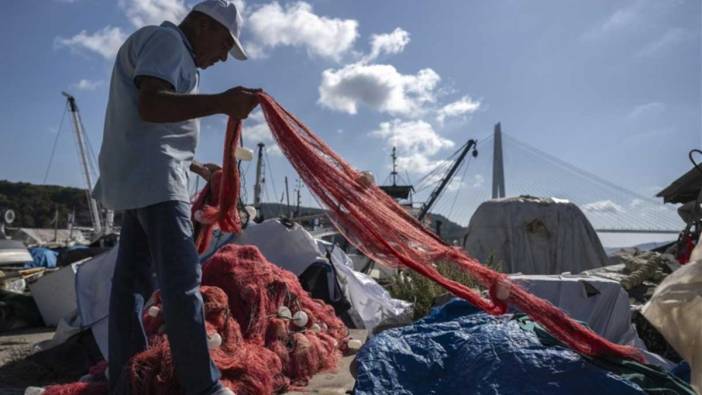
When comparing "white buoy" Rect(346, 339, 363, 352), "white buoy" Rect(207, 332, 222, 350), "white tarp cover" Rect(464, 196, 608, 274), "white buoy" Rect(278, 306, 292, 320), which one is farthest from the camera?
"white tarp cover" Rect(464, 196, 608, 274)

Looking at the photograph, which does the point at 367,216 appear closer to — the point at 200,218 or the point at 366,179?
the point at 366,179

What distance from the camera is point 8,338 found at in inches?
155

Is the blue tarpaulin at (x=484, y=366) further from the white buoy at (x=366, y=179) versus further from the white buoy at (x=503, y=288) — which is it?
the white buoy at (x=366, y=179)

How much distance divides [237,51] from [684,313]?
6.66ft

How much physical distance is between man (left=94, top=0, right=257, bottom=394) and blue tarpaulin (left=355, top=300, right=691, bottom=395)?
62cm

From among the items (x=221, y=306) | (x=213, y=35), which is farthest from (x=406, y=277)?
(x=213, y=35)

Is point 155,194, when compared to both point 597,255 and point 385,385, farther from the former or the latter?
point 597,255

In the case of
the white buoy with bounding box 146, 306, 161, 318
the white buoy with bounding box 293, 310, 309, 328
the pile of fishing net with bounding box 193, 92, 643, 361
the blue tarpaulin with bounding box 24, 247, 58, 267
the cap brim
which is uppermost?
the cap brim

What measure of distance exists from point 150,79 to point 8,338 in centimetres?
353

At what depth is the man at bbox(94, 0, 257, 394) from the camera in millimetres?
1713

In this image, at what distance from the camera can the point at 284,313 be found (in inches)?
118

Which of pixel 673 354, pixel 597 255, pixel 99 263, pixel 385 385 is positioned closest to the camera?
pixel 385 385

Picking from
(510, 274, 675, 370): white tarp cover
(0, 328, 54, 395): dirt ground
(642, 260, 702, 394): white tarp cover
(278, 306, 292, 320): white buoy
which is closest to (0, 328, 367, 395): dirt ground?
(0, 328, 54, 395): dirt ground

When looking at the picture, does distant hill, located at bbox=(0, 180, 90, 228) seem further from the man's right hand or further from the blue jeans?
the man's right hand
